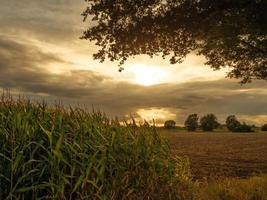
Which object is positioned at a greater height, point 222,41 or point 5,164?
point 222,41

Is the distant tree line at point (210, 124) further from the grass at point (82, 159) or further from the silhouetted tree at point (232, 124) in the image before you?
the grass at point (82, 159)

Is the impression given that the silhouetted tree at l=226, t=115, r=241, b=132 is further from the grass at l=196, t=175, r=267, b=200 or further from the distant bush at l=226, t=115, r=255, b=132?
the grass at l=196, t=175, r=267, b=200

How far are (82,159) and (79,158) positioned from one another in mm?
294

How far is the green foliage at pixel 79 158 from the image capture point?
7715mm

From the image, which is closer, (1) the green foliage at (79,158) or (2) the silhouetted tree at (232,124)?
(1) the green foliage at (79,158)

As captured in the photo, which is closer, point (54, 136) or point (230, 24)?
point (54, 136)

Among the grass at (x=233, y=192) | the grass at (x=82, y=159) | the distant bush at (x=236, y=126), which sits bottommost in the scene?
the grass at (x=233, y=192)

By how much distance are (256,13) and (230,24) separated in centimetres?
165

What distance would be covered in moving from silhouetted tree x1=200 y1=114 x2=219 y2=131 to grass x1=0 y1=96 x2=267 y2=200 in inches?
4056

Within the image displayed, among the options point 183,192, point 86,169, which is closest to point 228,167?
point 183,192

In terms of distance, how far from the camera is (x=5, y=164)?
25.6ft

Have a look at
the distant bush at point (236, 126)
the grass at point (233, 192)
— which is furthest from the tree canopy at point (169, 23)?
the distant bush at point (236, 126)

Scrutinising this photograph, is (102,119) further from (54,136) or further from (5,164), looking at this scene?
(5,164)

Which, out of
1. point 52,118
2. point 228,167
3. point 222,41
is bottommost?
point 228,167
